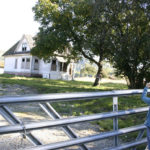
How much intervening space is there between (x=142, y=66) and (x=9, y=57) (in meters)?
27.3

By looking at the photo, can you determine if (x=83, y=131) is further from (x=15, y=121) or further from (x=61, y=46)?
(x=61, y=46)

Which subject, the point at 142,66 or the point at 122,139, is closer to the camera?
the point at 122,139

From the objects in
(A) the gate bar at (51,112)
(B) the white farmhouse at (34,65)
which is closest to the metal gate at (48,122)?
(A) the gate bar at (51,112)

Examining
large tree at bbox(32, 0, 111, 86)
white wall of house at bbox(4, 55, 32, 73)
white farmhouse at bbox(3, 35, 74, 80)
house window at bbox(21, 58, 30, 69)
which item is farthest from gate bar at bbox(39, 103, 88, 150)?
house window at bbox(21, 58, 30, 69)

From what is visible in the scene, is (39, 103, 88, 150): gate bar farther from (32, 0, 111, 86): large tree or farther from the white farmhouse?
the white farmhouse

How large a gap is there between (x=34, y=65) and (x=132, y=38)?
20.3 meters

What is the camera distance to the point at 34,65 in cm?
2969

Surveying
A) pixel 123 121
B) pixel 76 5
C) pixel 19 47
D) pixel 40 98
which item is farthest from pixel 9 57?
pixel 40 98

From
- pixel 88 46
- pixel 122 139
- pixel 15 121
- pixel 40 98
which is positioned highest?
pixel 88 46

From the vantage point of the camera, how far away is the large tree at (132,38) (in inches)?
458

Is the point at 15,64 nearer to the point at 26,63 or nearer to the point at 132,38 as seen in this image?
the point at 26,63

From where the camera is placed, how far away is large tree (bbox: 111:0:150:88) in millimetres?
11641

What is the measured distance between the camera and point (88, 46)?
16.7 metres

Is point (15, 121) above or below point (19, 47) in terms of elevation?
below
